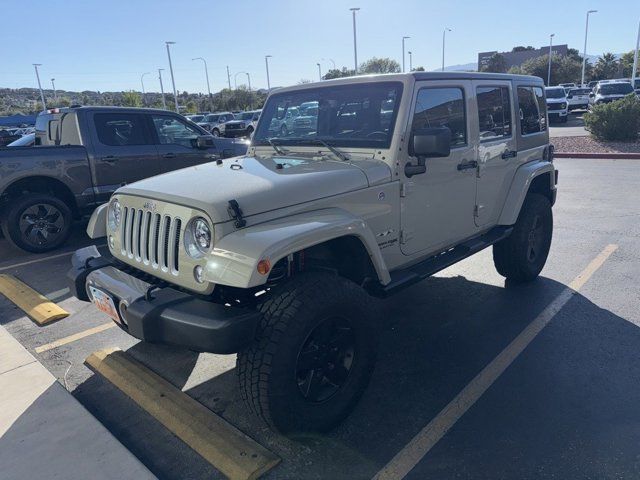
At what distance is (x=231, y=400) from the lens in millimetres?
3240

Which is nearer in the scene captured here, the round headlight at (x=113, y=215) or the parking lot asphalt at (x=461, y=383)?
the parking lot asphalt at (x=461, y=383)

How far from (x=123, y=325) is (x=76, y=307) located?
241 cm

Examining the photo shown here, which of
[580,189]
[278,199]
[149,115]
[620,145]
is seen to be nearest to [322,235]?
[278,199]

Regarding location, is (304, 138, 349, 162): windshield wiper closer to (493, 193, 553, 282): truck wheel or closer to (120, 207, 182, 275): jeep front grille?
(120, 207, 182, 275): jeep front grille

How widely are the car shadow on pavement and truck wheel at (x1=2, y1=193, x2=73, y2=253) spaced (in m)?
3.54

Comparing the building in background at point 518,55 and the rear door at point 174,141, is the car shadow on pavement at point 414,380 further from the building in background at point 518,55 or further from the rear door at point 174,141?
the building in background at point 518,55

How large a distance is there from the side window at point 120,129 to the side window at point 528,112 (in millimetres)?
5217

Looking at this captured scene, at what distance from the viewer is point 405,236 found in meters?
3.50

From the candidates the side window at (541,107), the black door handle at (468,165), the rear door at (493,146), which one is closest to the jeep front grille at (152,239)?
the black door handle at (468,165)

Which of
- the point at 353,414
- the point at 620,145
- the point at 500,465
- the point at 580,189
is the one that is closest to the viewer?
the point at 500,465

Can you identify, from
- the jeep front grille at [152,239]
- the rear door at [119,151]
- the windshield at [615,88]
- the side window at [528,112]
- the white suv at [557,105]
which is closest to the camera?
the jeep front grille at [152,239]

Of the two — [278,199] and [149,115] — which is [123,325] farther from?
[149,115]

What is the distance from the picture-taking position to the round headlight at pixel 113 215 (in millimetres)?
3352

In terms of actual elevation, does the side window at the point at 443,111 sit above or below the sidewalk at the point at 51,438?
above
